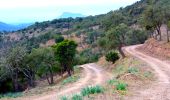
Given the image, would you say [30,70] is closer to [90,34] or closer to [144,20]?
[144,20]

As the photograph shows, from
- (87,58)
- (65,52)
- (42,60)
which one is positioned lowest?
(87,58)

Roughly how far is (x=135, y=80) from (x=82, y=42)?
131230 millimetres

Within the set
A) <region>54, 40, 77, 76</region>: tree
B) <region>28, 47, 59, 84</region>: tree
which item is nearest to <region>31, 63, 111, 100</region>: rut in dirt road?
<region>28, 47, 59, 84</region>: tree

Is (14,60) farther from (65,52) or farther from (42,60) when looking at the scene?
(65,52)

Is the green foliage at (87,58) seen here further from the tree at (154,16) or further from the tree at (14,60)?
the tree at (154,16)

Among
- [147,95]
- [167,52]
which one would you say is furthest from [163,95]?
[167,52]

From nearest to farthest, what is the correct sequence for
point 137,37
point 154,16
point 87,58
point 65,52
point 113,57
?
point 154,16 → point 113,57 → point 65,52 → point 137,37 → point 87,58

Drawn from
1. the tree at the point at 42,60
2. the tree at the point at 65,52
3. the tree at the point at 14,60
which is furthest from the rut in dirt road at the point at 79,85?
the tree at the point at 65,52

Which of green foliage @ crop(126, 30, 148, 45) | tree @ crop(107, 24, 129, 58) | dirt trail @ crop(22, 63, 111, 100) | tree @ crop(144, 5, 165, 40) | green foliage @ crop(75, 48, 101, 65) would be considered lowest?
green foliage @ crop(75, 48, 101, 65)

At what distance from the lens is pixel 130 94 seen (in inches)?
756

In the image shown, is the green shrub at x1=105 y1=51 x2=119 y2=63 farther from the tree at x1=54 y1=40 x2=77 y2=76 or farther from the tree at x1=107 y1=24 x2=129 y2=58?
the tree at x1=54 y1=40 x2=77 y2=76

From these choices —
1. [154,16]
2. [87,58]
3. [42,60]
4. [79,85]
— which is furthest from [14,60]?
[87,58]

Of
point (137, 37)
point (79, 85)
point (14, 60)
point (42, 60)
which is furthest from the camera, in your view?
point (137, 37)

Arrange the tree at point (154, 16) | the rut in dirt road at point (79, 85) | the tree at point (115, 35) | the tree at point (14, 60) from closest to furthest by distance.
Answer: the rut in dirt road at point (79, 85) → the tree at point (115, 35) → the tree at point (154, 16) → the tree at point (14, 60)
